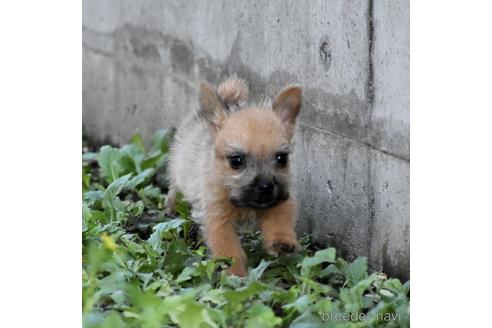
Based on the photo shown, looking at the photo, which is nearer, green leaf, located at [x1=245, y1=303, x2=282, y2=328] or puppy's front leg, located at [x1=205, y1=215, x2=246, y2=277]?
green leaf, located at [x1=245, y1=303, x2=282, y2=328]

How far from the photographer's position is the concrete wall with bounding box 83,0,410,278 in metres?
5.37

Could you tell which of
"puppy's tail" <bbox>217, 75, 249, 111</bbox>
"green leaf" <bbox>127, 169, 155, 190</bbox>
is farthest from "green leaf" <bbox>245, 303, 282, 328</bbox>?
"green leaf" <bbox>127, 169, 155, 190</bbox>

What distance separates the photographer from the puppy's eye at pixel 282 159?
5.77m

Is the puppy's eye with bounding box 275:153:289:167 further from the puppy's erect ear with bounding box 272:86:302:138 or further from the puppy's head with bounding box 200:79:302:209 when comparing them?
the puppy's erect ear with bounding box 272:86:302:138

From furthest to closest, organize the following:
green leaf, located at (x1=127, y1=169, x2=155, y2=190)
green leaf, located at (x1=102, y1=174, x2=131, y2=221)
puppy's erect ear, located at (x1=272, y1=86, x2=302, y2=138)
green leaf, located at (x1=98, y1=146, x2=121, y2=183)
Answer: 1. green leaf, located at (x1=98, y1=146, x2=121, y2=183)
2. green leaf, located at (x1=127, y1=169, x2=155, y2=190)
3. green leaf, located at (x1=102, y1=174, x2=131, y2=221)
4. puppy's erect ear, located at (x1=272, y1=86, x2=302, y2=138)

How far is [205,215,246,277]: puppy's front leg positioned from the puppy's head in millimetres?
157

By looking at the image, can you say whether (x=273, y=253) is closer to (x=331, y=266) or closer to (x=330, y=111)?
(x=331, y=266)

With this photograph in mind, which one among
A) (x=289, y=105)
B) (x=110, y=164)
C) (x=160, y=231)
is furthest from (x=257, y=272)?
(x=110, y=164)

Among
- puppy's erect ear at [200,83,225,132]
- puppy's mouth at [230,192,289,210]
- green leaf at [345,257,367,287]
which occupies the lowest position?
green leaf at [345,257,367,287]

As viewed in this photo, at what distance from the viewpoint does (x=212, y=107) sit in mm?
6082

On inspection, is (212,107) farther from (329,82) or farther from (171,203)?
(171,203)

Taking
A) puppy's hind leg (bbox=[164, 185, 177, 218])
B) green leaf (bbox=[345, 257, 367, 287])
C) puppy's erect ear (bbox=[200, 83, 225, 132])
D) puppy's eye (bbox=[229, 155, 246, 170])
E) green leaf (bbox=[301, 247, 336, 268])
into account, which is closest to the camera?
green leaf (bbox=[301, 247, 336, 268])

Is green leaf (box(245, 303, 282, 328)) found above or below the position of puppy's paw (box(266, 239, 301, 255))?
above

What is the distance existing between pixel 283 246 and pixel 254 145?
564 mm
